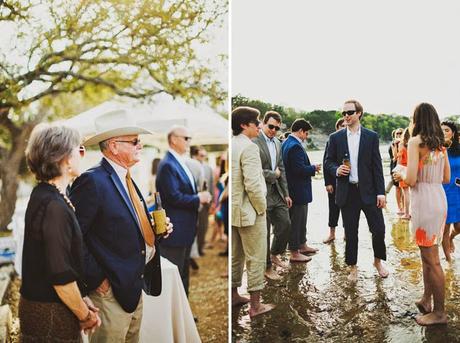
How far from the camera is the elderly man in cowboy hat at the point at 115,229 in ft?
7.99

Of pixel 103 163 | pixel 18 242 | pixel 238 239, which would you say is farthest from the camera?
pixel 238 239

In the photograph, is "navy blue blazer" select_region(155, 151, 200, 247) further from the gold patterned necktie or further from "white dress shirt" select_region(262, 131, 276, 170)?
"white dress shirt" select_region(262, 131, 276, 170)

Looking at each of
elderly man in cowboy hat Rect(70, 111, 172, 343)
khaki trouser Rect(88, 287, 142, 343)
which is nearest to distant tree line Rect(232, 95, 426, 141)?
elderly man in cowboy hat Rect(70, 111, 172, 343)

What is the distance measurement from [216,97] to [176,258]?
112 cm

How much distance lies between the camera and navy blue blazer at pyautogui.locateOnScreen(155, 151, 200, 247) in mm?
2900

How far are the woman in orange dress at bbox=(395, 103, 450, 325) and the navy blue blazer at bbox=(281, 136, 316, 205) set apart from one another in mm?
608

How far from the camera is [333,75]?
3.08 metres

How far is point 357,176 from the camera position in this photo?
3.10 m

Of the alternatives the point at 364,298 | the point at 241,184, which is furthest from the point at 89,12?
the point at 364,298

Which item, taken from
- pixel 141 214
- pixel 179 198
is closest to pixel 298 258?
pixel 179 198

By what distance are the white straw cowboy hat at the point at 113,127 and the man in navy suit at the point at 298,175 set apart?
3.40 feet

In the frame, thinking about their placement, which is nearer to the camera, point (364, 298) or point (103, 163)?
point (103, 163)

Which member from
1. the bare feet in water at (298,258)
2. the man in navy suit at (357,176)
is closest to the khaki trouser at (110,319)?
the bare feet in water at (298,258)

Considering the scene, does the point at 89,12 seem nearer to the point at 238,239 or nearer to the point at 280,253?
the point at 238,239
